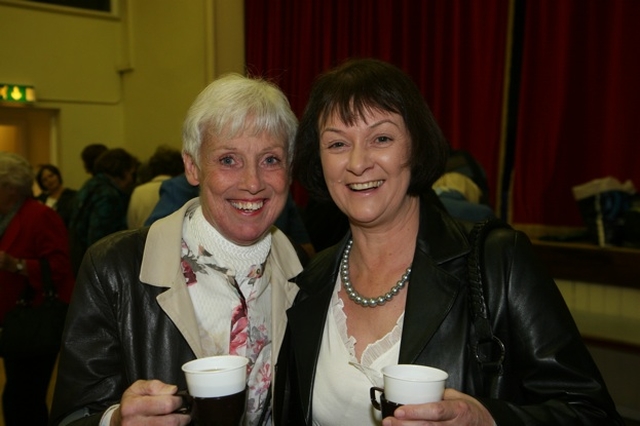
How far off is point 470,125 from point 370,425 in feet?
13.1

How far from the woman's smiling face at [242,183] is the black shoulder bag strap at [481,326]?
596mm

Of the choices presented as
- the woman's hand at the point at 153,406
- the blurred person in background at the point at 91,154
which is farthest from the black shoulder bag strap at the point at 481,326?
the blurred person in background at the point at 91,154

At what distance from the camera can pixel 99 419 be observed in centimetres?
144

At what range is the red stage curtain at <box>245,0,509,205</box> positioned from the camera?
5.07 metres

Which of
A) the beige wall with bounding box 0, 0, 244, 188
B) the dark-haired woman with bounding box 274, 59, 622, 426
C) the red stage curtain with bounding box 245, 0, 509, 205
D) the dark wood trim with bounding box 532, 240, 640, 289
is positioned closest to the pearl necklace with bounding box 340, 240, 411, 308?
the dark-haired woman with bounding box 274, 59, 622, 426

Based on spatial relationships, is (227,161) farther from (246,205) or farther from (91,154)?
(91,154)

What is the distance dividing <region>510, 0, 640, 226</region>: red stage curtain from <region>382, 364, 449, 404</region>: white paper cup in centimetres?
374

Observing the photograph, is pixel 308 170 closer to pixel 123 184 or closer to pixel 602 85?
pixel 602 85

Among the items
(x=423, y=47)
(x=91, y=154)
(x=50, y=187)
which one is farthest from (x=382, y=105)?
(x=50, y=187)

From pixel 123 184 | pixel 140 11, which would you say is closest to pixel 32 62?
pixel 140 11

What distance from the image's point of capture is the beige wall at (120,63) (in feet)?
23.1

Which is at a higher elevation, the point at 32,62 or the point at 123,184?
the point at 32,62

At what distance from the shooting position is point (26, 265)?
336cm

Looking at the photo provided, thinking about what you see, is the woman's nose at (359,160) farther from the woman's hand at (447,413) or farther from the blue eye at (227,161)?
the woman's hand at (447,413)
